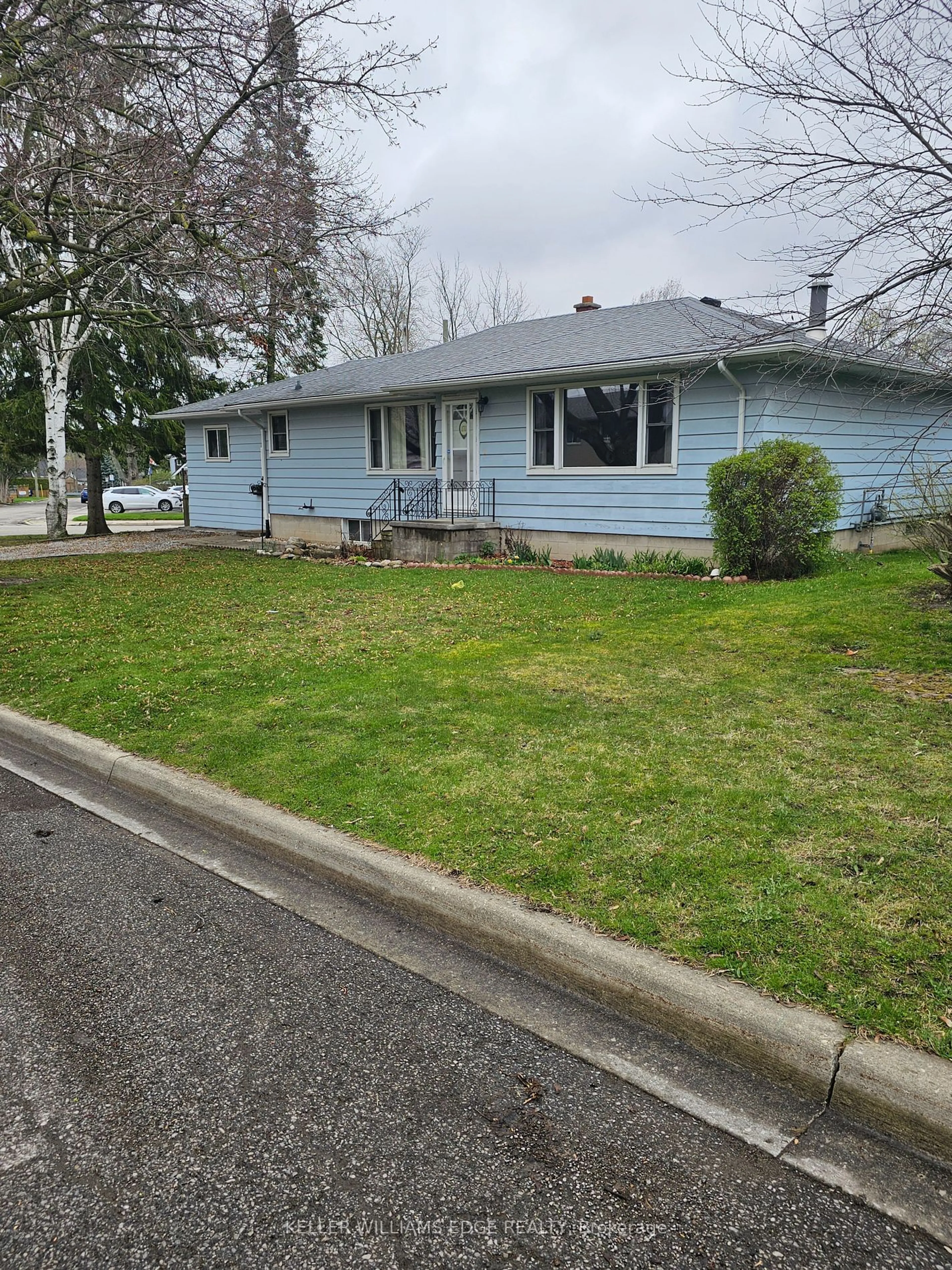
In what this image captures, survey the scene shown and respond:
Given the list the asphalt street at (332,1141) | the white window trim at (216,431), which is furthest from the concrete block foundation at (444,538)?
the asphalt street at (332,1141)


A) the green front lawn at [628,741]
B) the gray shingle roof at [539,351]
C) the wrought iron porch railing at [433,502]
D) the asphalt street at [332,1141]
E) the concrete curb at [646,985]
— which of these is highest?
the gray shingle roof at [539,351]

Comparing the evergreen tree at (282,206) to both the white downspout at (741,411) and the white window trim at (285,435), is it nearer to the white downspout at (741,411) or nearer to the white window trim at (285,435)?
the white downspout at (741,411)

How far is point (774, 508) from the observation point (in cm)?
1120

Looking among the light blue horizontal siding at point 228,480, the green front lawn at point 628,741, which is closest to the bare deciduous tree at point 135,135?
the green front lawn at point 628,741

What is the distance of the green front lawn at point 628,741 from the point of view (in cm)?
311

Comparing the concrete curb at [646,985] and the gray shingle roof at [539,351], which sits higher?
the gray shingle roof at [539,351]

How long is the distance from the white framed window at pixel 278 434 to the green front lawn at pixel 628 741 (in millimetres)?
11686

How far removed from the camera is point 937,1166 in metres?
2.25

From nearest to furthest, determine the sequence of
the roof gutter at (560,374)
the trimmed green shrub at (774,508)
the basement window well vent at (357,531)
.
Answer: the roof gutter at (560,374) → the trimmed green shrub at (774,508) → the basement window well vent at (357,531)

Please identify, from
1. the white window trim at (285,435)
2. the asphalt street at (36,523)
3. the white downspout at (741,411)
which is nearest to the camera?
the white downspout at (741,411)

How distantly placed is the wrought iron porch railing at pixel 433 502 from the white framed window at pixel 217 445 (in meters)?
6.77

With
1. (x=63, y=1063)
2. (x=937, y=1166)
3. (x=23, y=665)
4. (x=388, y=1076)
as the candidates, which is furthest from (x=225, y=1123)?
(x=23, y=665)

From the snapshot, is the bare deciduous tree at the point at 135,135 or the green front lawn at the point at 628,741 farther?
the bare deciduous tree at the point at 135,135

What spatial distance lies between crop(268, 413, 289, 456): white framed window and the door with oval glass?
6.04 m
